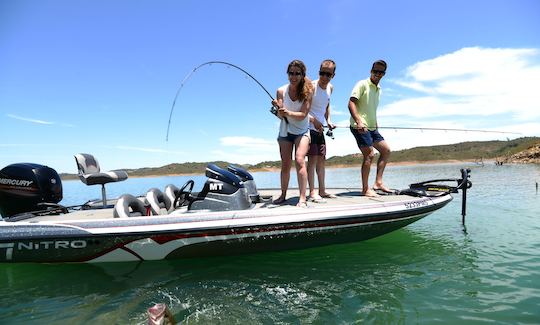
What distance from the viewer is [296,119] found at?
4781mm

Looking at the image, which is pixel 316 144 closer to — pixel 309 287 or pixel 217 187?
pixel 217 187

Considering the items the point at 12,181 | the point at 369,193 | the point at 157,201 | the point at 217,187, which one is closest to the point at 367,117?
the point at 369,193

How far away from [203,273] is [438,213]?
6.85 m

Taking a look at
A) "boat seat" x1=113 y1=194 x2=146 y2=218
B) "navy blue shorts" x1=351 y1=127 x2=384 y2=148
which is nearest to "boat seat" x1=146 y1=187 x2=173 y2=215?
"boat seat" x1=113 y1=194 x2=146 y2=218

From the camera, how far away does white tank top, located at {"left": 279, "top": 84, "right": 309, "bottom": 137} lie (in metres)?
4.79

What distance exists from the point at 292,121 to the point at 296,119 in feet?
0.25

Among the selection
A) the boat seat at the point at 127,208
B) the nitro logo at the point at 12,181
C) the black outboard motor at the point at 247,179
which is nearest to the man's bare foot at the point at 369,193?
the black outboard motor at the point at 247,179

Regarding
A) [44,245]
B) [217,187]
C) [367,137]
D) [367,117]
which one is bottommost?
[44,245]

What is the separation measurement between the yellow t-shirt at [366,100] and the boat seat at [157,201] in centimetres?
344

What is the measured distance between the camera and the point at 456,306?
322 cm

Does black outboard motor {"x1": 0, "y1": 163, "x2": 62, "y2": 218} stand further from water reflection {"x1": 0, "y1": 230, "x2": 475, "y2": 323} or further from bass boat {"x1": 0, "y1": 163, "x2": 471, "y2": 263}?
water reflection {"x1": 0, "y1": 230, "x2": 475, "y2": 323}

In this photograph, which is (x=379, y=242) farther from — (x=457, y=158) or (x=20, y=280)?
(x=457, y=158)

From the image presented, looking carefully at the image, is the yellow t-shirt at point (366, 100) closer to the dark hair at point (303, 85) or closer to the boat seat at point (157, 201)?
the dark hair at point (303, 85)

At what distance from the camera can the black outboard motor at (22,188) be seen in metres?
5.18
